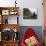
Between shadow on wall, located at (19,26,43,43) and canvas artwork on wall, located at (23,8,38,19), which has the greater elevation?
canvas artwork on wall, located at (23,8,38,19)

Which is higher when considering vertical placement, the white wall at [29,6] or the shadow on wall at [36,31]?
the white wall at [29,6]

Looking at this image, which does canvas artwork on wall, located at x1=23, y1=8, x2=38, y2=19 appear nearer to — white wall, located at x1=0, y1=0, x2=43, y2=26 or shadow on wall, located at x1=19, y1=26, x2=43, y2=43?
white wall, located at x1=0, y1=0, x2=43, y2=26

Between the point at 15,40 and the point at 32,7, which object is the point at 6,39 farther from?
the point at 32,7

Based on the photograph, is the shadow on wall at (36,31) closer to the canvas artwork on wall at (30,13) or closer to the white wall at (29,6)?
the white wall at (29,6)

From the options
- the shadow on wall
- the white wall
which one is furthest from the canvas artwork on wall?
the shadow on wall

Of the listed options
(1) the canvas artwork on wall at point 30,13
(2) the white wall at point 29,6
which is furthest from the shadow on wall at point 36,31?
(1) the canvas artwork on wall at point 30,13

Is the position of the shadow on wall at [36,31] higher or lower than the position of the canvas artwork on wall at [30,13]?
lower

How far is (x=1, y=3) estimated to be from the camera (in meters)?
4.87

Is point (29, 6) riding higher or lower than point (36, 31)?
higher

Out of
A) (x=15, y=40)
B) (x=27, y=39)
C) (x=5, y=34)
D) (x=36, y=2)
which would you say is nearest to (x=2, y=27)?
(x=5, y=34)

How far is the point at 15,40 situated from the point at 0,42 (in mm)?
466

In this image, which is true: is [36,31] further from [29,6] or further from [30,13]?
[29,6]

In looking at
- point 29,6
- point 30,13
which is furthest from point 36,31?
point 29,6

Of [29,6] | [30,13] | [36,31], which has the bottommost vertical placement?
[36,31]
